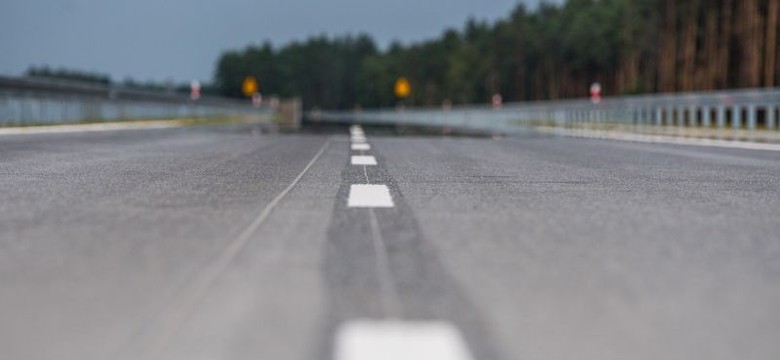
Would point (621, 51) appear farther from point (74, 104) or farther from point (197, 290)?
point (197, 290)

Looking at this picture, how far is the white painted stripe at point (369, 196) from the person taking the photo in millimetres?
8258

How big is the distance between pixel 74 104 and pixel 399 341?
41.6m

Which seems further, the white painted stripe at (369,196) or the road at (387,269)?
the white painted stripe at (369,196)

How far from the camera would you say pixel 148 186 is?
10.0 metres

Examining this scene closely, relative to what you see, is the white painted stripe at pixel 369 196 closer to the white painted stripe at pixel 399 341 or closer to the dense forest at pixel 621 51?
A: the white painted stripe at pixel 399 341

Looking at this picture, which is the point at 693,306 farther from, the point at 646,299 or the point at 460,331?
the point at 460,331

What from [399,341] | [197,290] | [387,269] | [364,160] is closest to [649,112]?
[364,160]

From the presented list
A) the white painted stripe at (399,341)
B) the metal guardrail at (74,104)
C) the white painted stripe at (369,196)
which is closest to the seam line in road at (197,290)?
the white painted stripe at (399,341)

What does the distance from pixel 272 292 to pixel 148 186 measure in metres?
5.73

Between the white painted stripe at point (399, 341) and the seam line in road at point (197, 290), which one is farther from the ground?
the seam line in road at point (197, 290)

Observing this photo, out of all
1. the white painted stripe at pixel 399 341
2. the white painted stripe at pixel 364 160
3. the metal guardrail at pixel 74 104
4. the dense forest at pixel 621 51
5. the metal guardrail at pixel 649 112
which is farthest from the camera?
the dense forest at pixel 621 51

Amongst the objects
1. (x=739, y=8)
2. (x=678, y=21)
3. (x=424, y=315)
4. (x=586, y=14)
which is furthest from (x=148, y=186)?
(x=586, y=14)

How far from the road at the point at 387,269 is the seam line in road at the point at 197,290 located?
2 cm

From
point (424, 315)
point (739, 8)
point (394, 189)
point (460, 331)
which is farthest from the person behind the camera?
point (739, 8)
